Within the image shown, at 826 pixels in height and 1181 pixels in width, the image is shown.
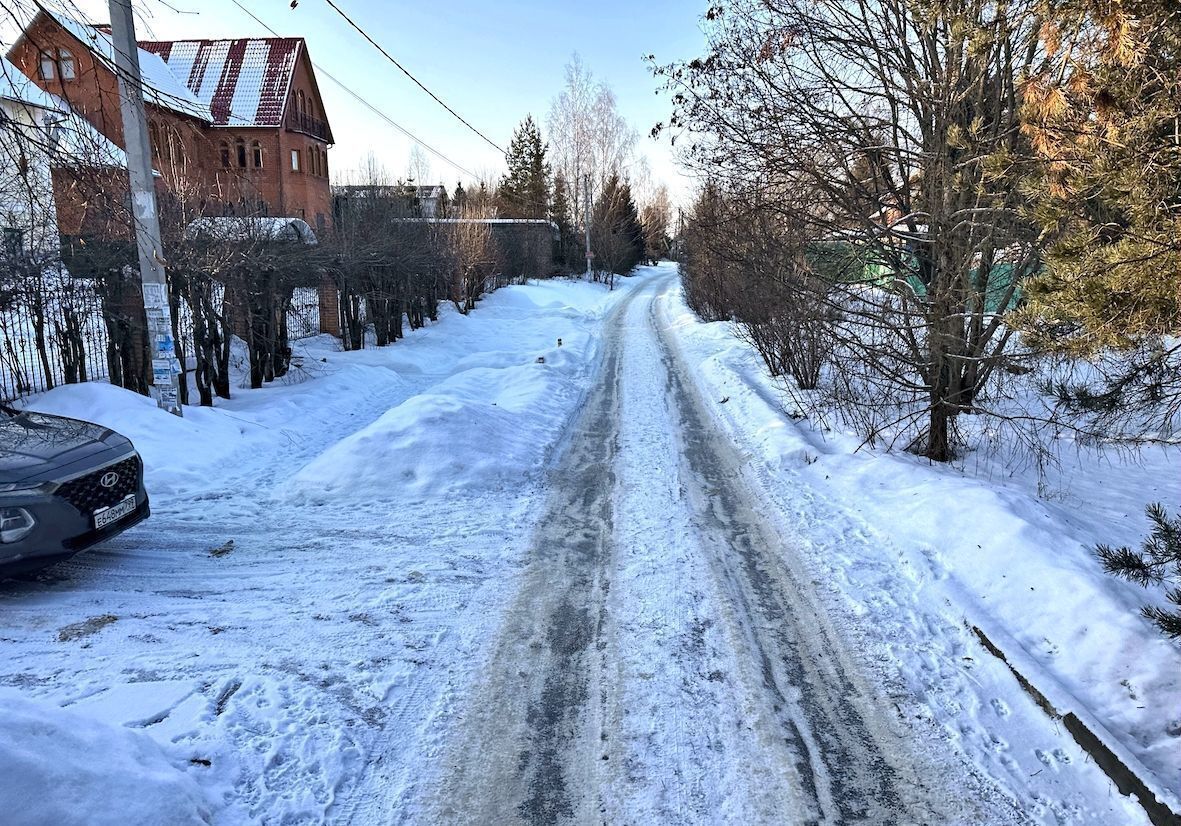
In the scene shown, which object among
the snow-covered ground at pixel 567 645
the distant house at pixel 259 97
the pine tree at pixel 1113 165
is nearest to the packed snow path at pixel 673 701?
the snow-covered ground at pixel 567 645

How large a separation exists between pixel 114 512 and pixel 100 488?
0.72 ft

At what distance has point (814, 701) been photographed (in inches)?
143

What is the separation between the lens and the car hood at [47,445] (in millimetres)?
4609

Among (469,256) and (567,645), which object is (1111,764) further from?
(469,256)

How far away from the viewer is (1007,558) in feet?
16.2

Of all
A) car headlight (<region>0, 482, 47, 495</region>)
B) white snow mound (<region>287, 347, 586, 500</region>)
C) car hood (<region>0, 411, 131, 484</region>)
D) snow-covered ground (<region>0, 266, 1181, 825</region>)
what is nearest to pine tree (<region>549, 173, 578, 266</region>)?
white snow mound (<region>287, 347, 586, 500</region>)

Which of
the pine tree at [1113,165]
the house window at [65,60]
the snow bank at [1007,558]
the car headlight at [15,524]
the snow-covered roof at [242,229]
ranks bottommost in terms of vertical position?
the snow bank at [1007,558]

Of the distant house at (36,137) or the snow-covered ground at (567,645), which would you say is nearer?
the snow-covered ground at (567,645)

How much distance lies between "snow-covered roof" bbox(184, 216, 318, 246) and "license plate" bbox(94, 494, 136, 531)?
6.05m

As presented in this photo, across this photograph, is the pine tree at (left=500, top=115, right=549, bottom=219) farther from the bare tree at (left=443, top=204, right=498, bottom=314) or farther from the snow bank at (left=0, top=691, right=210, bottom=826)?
the snow bank at (left=0, top=691, right=210, bottom=826)

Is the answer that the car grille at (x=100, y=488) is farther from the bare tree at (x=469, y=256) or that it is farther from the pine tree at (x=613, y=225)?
the pine tree at (x=613, y=225)

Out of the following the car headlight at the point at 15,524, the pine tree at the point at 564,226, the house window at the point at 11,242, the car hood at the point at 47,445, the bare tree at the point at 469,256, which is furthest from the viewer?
the pine tree at the point at 564,226

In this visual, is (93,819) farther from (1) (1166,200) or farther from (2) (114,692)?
(1) (1166,200)

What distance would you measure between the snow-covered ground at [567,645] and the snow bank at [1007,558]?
27 mm
